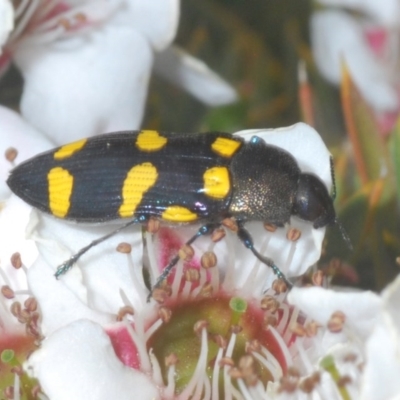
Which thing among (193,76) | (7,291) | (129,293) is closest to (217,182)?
(129,293)

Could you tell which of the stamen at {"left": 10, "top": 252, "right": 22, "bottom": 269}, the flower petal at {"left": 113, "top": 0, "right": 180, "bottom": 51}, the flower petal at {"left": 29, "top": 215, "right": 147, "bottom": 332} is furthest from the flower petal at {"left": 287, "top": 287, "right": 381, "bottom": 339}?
the flower petal at {"left": 113, "top": 0, "right": 180, "bottom": 51}

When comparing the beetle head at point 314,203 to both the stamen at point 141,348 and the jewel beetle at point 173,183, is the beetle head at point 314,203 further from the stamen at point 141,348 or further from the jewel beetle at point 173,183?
the stamen at point 141,348

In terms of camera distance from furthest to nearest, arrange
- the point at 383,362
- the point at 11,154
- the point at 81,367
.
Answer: the point at 11,154 → the point at 81,367 → the point at 383,362

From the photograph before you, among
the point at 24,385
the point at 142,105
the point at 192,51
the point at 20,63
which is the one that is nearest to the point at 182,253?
the point at 24,385

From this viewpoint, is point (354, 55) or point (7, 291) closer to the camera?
point (7, 291)

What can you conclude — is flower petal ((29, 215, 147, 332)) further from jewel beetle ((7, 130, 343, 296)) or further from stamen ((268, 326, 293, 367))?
stamen ((268, 326, 293, 367))

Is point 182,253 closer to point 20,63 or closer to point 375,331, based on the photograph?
point 375,331

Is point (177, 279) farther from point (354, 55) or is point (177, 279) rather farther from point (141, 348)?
point (354, 55)
